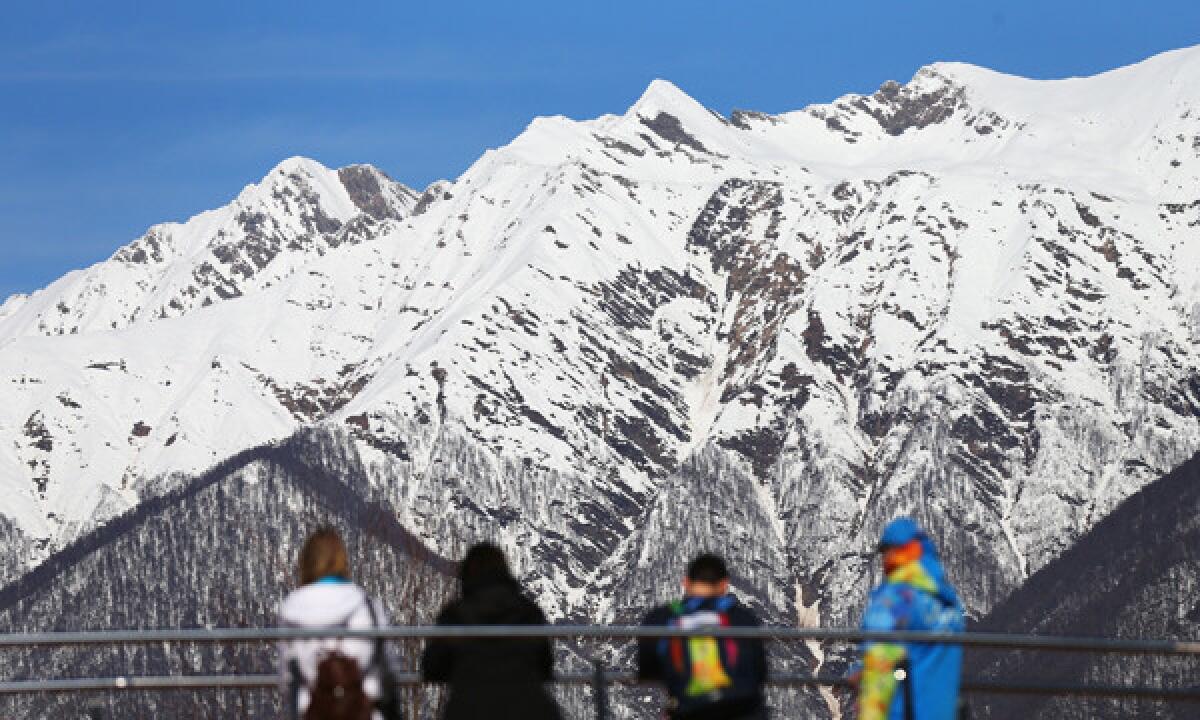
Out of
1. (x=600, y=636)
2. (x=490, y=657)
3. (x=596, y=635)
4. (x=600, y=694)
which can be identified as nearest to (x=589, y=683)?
(x=600, y=694)

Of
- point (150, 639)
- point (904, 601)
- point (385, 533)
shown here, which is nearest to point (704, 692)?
point (904, 601)

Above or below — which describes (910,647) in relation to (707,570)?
below

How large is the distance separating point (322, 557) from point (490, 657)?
195cm

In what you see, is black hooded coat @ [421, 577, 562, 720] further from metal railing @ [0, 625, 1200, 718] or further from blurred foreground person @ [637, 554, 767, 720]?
blurred foreground person @ [637, 554, 767, 720]

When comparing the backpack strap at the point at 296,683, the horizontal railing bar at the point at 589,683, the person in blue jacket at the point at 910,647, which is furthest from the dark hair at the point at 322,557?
the person in blue jacket at the point at 910,647

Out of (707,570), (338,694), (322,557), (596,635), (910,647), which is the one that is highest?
(322,557)

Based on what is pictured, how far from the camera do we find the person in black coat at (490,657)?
79.4ft

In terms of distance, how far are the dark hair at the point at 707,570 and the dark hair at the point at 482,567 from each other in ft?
6.64

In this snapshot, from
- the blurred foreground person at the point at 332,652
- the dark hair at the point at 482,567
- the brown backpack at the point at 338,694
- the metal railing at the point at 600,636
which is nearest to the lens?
the brown backpack at the point at 338,694

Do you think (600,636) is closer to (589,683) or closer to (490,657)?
(490,657)

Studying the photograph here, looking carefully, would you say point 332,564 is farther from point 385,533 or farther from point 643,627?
point 385,533

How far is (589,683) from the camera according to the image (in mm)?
27469

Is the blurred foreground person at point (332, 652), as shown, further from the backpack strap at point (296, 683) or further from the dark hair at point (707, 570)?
the dark hair at point (707, 570)

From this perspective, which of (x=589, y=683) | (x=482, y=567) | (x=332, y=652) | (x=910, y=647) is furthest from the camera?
(x=589, y=683)
